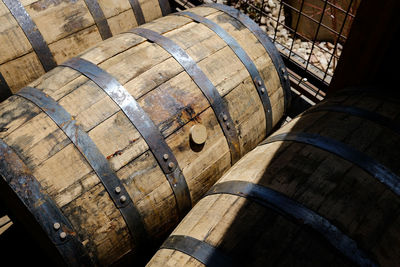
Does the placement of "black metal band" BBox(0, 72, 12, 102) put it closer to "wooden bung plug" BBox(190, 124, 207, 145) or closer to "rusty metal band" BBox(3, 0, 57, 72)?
"rusty metal band" BBox(3, 0, 57, 72)

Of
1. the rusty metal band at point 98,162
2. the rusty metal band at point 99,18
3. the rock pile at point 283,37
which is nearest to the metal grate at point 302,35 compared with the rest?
the rock pile at point 283,37

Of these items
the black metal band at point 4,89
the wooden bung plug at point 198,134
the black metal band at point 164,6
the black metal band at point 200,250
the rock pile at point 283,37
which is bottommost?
the rock pile at point 283,37

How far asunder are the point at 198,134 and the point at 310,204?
35.3 inches

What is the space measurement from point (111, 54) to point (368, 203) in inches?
78.2

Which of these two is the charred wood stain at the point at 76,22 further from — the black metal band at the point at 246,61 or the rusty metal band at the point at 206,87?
A: the black metal band at the point at 246,61

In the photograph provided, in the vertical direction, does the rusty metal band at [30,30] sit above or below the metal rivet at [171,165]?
above

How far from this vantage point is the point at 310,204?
1725 mm

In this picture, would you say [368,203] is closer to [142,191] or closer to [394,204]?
[394,204]

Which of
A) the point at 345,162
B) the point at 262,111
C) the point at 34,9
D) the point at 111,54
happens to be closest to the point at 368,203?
the point at 345,162

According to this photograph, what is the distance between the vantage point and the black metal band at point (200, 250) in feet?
5.32

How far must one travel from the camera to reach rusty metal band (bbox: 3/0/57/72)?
106 inches

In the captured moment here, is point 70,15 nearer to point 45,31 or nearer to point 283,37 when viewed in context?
point 45,31

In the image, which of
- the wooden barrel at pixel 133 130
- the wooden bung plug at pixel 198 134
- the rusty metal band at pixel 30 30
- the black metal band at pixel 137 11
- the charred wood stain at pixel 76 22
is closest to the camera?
the wooden barrel at pixel 133 130

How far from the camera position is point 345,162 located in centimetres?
188
